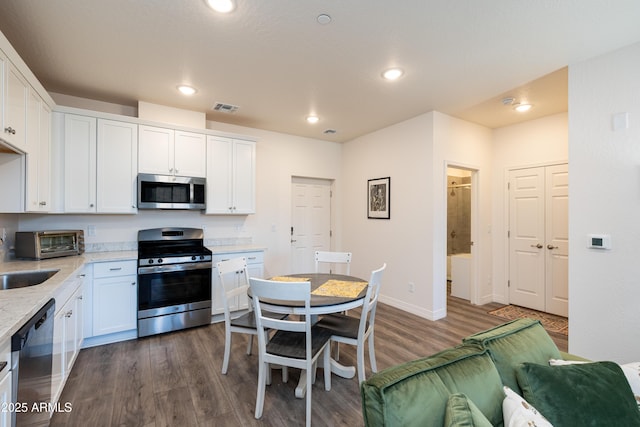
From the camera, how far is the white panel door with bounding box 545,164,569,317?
151 inches

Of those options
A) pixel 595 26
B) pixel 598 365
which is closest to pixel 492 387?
pixel 598 365

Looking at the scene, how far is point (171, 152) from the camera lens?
11.4 ft

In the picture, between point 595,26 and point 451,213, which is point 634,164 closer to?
point 595,26

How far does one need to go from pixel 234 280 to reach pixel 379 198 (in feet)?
7.99

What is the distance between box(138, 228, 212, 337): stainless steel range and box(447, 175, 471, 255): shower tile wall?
15.3ft

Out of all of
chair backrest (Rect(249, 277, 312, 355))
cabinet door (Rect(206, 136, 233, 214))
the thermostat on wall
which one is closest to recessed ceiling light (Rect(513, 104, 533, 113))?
the thermostat on wall

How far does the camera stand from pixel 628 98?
222 cm

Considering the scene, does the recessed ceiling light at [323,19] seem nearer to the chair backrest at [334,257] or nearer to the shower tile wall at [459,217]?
the chair backrest at [334,257]

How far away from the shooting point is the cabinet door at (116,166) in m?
3.12

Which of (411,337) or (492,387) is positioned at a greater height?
(492,387)

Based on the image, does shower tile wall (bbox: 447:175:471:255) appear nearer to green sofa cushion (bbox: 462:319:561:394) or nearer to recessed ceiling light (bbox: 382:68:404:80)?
recessed ceiling light (bbox: 382:68:404:80)

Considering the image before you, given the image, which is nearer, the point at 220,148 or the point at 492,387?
the point at 492,387

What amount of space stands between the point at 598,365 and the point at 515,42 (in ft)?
7.26

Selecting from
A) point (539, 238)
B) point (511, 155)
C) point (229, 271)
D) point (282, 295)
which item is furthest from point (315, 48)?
point (539, 238)
